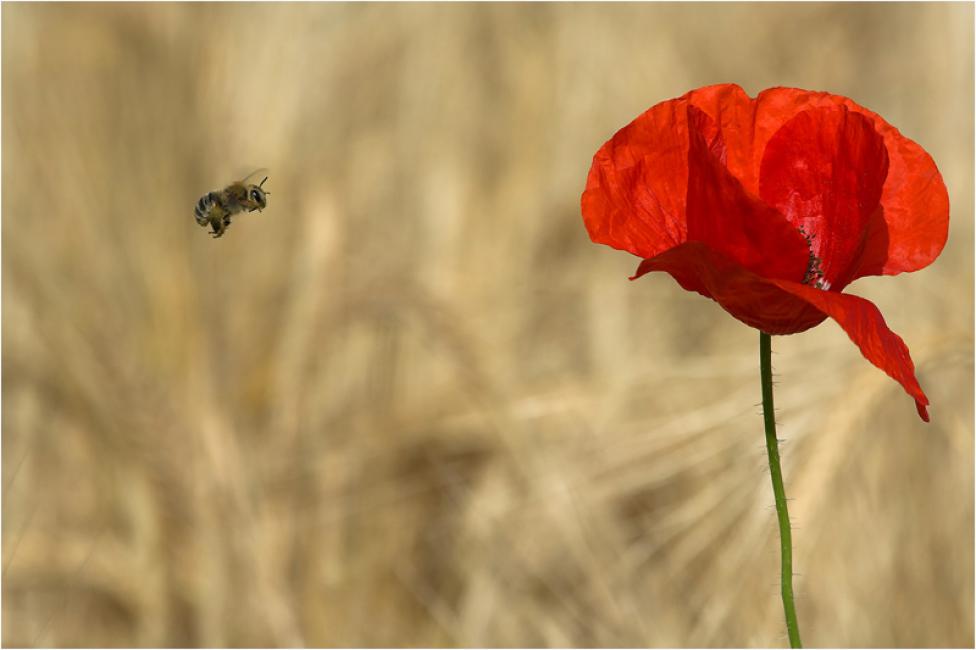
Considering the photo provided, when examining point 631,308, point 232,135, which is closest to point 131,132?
point 232,135

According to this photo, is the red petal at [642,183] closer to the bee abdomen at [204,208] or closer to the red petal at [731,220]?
the red petal at [731,220]

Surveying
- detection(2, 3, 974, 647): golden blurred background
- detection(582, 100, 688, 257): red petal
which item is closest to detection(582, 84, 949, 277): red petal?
detection(582, 100, 688, 257): red petal

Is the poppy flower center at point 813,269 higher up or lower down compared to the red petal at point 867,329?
higher up

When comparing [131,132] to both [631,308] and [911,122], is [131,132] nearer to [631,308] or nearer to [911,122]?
[631,308]

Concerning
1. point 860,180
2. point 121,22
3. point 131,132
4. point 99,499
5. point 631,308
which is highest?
point 121,22

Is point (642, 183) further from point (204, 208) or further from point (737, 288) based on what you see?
point (204, 208)

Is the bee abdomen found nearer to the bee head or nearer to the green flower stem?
the bee head

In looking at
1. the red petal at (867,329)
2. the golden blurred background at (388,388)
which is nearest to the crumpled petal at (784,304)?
the red petal at (867,329)
